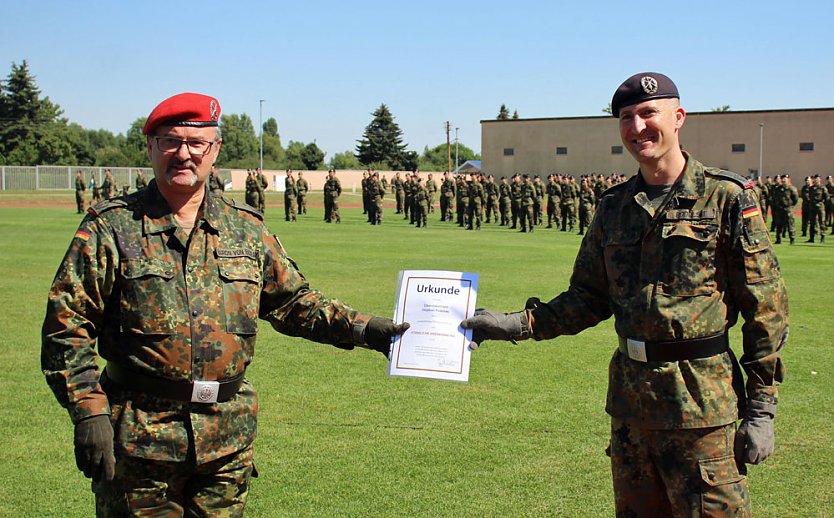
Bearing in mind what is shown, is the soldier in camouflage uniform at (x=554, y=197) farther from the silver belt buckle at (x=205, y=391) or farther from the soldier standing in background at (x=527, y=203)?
the silver belt buckle at (x=205, y=391)

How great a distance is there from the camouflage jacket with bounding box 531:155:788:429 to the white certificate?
2.35 feet

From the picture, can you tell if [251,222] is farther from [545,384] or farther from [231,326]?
[545,384]

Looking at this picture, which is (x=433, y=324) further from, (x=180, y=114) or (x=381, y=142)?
(x=381, y=142)

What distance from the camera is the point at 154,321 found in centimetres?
337

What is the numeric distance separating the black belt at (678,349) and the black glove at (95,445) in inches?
84.0

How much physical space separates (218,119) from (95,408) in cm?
136

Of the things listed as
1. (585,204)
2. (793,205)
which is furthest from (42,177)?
(793,205)

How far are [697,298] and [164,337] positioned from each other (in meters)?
2.16

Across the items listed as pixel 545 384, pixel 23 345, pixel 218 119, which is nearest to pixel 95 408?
pixel 218 119

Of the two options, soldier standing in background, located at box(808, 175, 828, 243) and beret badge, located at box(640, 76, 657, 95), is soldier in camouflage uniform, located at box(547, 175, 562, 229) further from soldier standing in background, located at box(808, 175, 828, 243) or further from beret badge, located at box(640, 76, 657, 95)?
beret badge, located at box(640, 76, 657, 95)

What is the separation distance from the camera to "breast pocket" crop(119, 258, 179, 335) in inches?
132

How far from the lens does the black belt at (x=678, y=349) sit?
140 inches

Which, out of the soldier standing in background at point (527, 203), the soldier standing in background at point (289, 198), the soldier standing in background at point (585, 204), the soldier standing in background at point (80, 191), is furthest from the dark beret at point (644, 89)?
the soldier standing in background at point (80, 191)

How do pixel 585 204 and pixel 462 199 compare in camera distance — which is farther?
pixel 462 199
